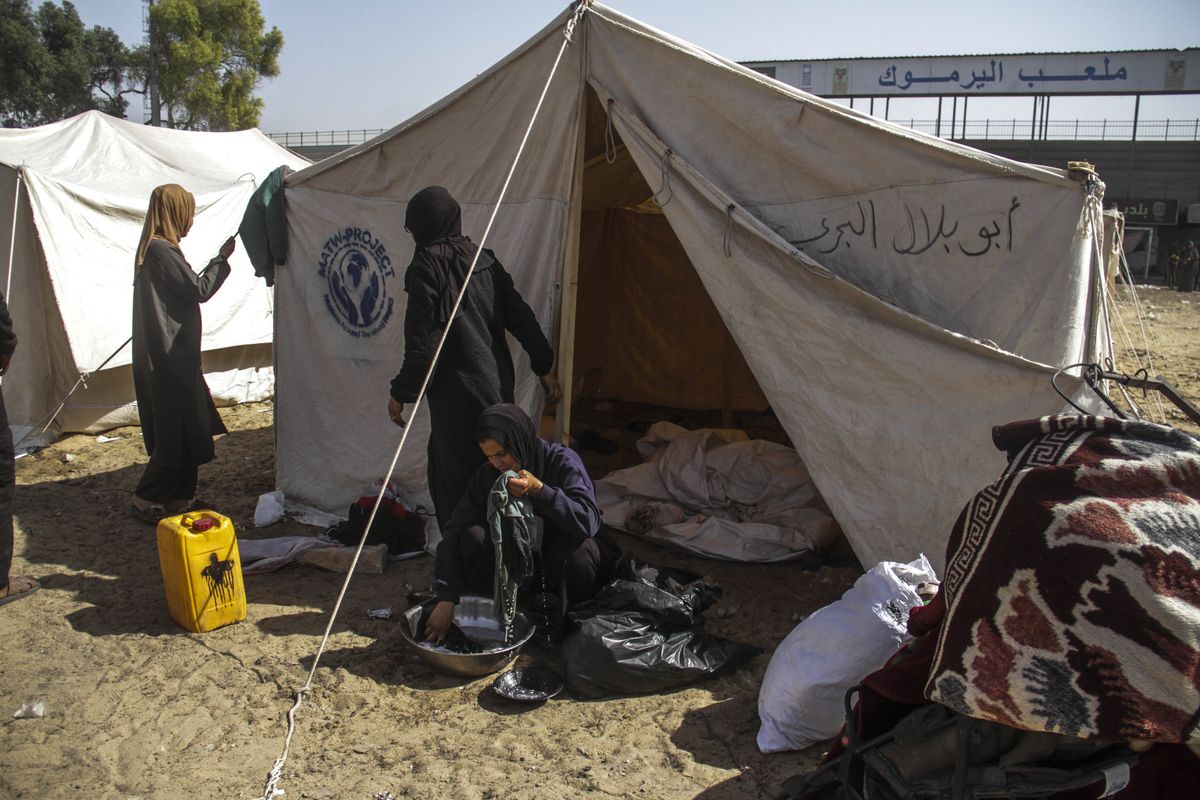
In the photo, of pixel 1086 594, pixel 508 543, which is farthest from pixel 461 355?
pixel 1086 594

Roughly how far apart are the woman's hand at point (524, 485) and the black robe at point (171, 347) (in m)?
2.52

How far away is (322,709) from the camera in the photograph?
312 centimetres

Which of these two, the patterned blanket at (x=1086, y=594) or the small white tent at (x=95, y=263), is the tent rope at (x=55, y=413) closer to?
the small white tent at (x=95, y=263)

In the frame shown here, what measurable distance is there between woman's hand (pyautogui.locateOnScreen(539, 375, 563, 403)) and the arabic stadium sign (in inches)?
1034

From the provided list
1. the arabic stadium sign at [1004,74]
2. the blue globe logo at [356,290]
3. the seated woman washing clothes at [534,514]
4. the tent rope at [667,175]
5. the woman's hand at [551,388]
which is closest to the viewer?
the seated woman washing clothes at [534,514]

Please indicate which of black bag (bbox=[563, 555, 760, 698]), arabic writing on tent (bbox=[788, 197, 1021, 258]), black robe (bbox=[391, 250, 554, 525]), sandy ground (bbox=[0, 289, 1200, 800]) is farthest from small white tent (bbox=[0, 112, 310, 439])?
arabic writing on tent (bbox=[788, 197, 1021, 258])

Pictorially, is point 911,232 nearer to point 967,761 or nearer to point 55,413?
point 967,761

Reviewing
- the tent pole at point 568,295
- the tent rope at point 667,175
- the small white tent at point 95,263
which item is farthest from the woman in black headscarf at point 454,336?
the small white tent at point 95,263

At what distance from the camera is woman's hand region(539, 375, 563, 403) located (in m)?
4.03

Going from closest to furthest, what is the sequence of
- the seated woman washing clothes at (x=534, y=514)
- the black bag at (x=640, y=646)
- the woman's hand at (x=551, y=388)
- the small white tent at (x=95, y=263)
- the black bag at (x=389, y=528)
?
the black bag at (x=640, y=646), the seated woman washing clothes at (x=534, y=514), the woman's hand at (x=551, y=388), the black bag at (x=389, y=528), the small white tent at (x=95, y=263)

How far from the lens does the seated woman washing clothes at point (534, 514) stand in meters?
3.27

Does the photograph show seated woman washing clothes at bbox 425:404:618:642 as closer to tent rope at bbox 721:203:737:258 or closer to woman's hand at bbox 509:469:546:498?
woman's hand at bbox 509:469:546:498

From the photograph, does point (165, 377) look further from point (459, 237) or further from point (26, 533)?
point (459, 237)

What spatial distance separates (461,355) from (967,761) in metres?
2.50
